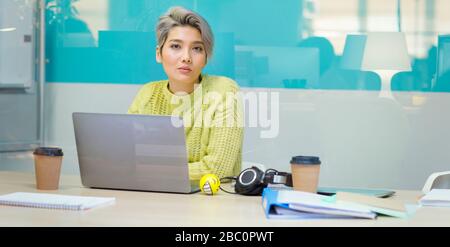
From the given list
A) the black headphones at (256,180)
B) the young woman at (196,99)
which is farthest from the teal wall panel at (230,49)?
the black headphones at (256,180)

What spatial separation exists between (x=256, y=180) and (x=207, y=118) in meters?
0.78

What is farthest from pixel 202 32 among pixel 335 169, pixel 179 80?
pixel 335 169

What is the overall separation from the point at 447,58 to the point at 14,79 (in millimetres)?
2665

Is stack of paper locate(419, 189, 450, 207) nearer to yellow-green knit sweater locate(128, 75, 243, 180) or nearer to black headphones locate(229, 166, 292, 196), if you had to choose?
black headphones locate(229, 166, 292, 196)

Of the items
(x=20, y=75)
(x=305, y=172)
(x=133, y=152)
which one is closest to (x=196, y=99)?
(x=133, y=152)

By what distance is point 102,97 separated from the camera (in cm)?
480

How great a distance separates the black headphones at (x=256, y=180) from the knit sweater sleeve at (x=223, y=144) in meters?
0.38

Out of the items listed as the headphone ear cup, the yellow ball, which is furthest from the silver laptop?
the headphone ear cup

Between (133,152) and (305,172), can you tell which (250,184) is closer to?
(305,172)

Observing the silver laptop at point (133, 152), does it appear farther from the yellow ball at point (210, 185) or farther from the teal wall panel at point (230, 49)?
the teal wall panel at point (230, 49)

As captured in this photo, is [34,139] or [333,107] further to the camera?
[34,139]

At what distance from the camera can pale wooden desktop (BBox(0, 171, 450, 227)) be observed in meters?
2.01

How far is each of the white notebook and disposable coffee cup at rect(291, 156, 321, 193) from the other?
593 millimetres
